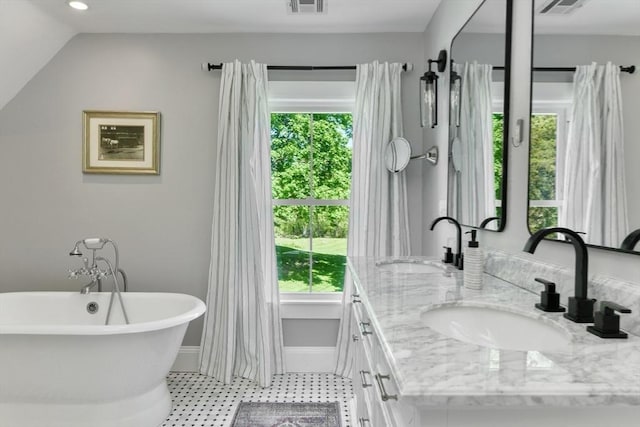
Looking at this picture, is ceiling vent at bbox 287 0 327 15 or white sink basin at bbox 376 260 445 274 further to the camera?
ceiling vent at bbox 287 0 327 15

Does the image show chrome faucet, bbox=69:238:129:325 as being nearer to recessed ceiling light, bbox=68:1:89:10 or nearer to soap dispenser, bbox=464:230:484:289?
recessed ceiling light, bbox=68:1:89:10

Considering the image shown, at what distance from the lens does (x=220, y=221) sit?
264 cm

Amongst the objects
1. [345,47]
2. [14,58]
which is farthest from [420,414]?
[14,58]

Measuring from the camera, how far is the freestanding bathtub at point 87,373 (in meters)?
1.94

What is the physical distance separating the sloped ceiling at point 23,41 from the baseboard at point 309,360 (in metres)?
2.74

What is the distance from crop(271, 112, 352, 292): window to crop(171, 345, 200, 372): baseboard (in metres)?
0.79

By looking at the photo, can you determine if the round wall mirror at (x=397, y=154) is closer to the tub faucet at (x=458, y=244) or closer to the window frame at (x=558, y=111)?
the tub faucet at (x=458, y=244)

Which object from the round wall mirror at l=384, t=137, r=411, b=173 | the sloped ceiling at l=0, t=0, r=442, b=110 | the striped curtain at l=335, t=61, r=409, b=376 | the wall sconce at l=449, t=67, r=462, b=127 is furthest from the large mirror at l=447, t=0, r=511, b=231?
the sloped ceiling at l=0, t=0, r=442, b=110

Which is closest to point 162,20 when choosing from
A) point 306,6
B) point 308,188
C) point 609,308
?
point 306,6

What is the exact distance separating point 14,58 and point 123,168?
96cm

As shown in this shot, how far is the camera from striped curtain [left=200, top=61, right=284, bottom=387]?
2.62 meters

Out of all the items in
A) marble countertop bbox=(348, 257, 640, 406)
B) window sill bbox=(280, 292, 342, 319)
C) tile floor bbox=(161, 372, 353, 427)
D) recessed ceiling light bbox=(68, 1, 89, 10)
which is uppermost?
recessed ceiling light bbox=(68, 1, 89, 10)

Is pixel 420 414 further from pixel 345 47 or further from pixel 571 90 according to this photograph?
pixel 345 47

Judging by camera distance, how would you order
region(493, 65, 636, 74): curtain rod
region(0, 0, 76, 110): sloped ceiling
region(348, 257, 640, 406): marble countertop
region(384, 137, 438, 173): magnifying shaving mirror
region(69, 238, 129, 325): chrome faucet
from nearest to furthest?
region(348, 257, 640, 406): marble countertop < region(493, 65, 636, 74): curtain rod < region(0, 0, 76, 110): sloped ceiling < region(384, 137, 438, 173): magnifying shaving mirror < region(69, 238, 129, 325): chrome faucet
